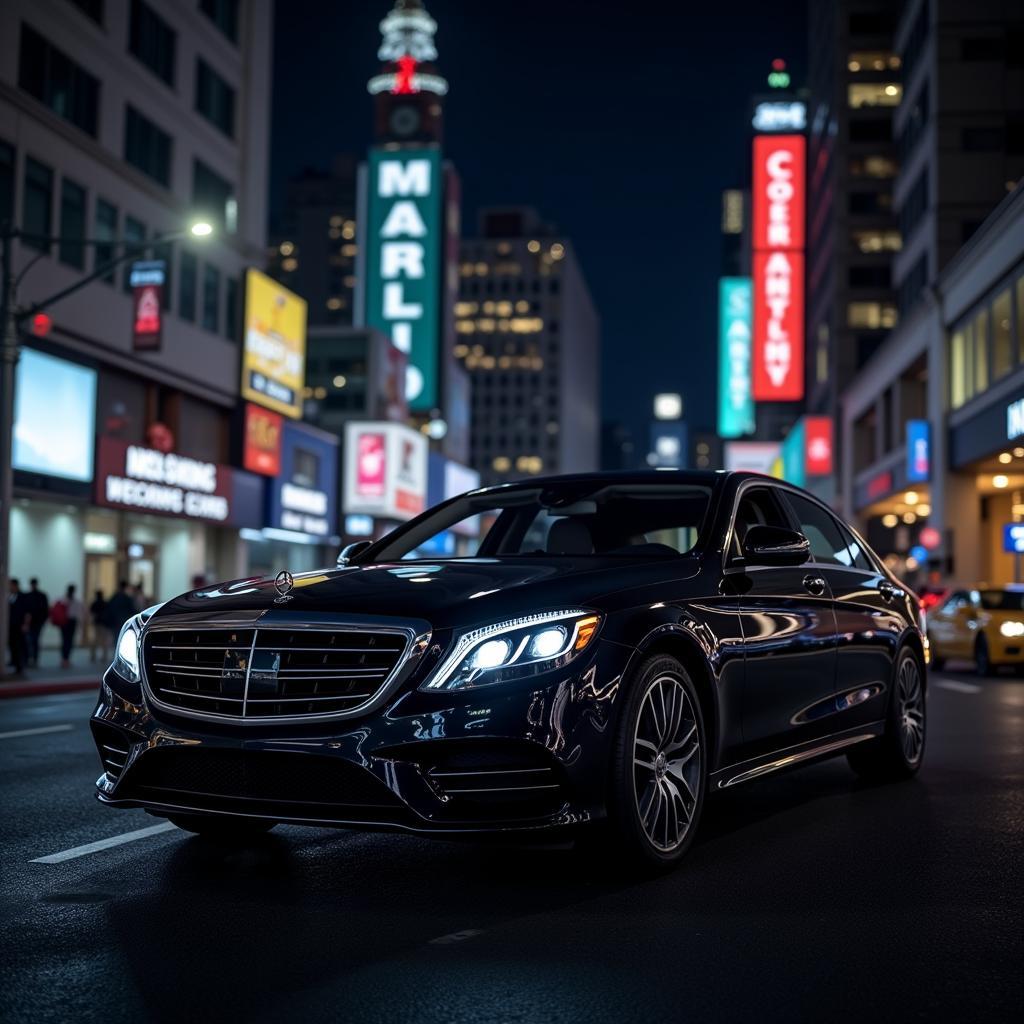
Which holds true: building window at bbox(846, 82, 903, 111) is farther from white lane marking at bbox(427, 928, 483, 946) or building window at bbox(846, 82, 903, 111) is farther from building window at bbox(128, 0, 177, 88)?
white lane marking at bbox(427, 928, 483, 946)

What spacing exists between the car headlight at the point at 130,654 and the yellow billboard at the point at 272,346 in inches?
1338

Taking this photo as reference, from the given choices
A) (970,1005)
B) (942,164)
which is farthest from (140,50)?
(970,1005)

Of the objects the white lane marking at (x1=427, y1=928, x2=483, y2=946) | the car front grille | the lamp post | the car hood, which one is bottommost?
the white lane marking at (x1=427, y1=928, x2=483, y2=946)

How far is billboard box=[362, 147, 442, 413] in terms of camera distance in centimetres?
6925

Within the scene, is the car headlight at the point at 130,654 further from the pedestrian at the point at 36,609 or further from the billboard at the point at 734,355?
the billboard at the point at 734,355

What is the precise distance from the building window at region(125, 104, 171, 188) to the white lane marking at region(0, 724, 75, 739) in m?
23.3

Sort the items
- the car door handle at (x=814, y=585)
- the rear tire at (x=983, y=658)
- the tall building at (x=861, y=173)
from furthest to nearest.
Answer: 1. the tall building at (x=861, y=173)
2. the rear tire at (x=983, y=658)
3. the car door handle at (x=814, y=585)

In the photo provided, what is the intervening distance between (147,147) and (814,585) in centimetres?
3032

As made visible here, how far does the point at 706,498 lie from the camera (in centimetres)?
654

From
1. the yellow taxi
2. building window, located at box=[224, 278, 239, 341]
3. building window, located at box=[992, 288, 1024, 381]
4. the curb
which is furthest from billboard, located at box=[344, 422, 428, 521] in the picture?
the curb

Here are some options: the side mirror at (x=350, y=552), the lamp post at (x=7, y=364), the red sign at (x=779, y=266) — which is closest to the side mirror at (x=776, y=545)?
the side mirror at (x=350, y=552)

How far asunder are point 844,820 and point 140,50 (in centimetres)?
3141

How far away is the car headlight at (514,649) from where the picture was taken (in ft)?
15.4

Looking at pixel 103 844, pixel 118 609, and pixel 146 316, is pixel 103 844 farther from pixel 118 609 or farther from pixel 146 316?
pixel 146 316
